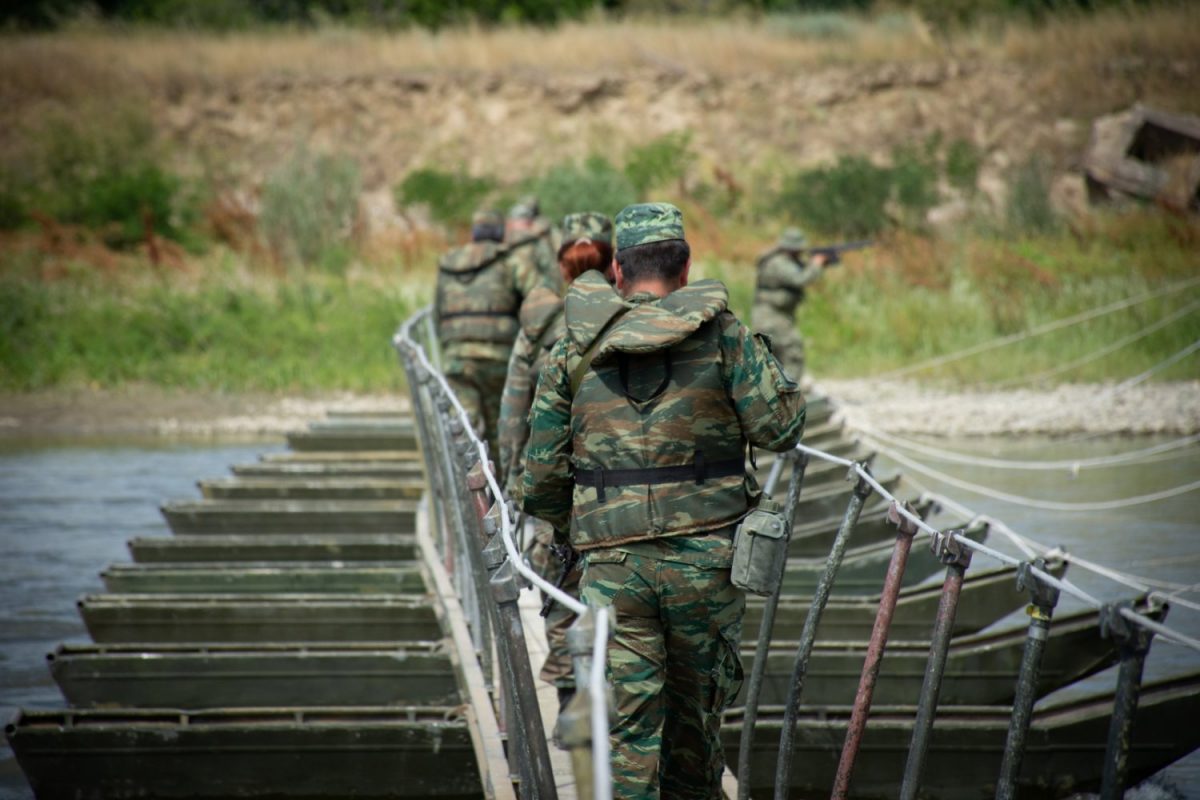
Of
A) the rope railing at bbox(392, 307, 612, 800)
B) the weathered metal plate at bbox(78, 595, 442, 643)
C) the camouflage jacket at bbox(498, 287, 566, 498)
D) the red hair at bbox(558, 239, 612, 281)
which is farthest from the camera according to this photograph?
the weathered metal plate at bbox(78, 595, 442, 643)

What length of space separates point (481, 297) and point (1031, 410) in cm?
1056

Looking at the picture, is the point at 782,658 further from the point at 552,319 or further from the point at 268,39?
the point at 268,39

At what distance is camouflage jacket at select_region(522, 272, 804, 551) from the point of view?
4117mm

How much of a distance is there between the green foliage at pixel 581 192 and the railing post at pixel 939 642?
22.2 meters

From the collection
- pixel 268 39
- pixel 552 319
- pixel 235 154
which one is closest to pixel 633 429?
pixel 552 319

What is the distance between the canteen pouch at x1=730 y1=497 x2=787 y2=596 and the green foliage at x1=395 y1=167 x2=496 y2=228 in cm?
2491

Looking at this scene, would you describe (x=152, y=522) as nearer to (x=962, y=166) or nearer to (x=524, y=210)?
(x=524, y=210)

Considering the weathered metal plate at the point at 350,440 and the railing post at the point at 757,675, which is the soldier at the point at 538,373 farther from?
the weathered metal plate at the point at 350,440

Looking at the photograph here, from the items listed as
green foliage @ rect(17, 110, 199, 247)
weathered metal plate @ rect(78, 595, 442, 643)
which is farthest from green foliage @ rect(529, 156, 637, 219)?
weathered metal plate @ rect(78, 595, 442, 643)

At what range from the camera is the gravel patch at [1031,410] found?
17.5 m

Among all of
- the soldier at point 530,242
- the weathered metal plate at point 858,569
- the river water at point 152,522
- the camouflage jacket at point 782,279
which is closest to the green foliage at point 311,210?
the river water at point 152,522

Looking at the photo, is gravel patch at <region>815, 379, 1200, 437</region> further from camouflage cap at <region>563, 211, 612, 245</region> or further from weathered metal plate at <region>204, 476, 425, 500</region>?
camouflage cap at <region>563, 211, 612, 245</region>

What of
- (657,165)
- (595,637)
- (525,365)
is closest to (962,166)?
(657,165)

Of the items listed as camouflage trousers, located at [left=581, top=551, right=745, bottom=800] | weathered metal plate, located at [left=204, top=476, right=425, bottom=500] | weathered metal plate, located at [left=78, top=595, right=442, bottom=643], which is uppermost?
camouflage trousers, located at [left=581, top=551, right=745, bottom=800]
